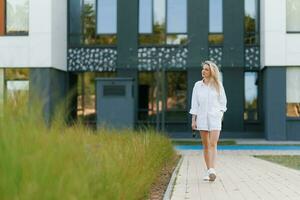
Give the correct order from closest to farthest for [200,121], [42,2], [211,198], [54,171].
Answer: [54,171] → [211,198] → [200,121] → [42,2]

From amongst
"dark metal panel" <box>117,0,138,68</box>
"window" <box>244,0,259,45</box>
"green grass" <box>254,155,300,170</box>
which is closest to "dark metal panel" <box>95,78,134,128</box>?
"dark metal panel" <box>117,0,138,68</box>

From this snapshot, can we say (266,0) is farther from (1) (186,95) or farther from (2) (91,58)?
(2) (91,58)

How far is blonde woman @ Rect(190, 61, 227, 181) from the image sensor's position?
396 inches

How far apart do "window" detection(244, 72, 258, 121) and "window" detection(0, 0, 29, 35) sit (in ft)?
32.7

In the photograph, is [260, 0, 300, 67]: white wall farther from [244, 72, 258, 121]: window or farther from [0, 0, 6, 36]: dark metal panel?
[0, 0, 6, 36]: dark metal panel

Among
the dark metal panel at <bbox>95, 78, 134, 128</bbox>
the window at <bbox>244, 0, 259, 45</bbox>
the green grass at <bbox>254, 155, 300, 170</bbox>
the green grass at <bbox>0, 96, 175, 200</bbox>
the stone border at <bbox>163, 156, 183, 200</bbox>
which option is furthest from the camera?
the window at <bbox>244, 0, 259, 45</bbox>

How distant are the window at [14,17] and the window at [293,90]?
35.9 feet

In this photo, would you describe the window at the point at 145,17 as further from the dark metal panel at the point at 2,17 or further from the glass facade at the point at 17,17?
the dark metal panel at the point at 2,17

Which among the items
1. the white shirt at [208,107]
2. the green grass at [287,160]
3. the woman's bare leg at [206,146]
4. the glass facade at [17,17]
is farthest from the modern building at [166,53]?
the woman's bare leg at [206,146]

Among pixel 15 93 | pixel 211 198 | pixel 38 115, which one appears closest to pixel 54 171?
pixel 38 115

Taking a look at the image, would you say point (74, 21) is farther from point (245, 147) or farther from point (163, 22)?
point (245, 147)

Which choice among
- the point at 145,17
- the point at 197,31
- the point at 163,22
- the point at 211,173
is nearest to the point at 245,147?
the point at 197,31

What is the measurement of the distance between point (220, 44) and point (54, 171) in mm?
22942

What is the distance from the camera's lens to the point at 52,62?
24.5 meters
